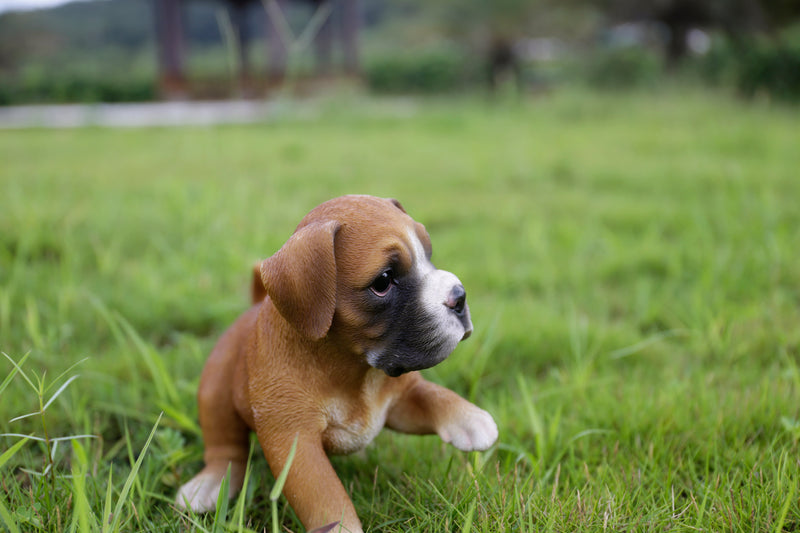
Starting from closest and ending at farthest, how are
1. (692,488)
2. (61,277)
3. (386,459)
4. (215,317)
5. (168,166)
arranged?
(692,488) → (386,459) → (215,317) → (61,277) → (168,166)

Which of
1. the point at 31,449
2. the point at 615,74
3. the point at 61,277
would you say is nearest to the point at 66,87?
the point at 615,74

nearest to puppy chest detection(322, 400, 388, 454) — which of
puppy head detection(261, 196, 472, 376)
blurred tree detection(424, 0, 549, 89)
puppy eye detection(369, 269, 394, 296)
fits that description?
puppy head detection(261, 196, 472, 376)

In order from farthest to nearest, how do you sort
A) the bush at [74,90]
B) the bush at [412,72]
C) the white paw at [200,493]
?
1. the bush at [412,72]
2. the bush at [74,90]
3. the white paw at [200,493]

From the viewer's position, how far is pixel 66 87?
17.9 m

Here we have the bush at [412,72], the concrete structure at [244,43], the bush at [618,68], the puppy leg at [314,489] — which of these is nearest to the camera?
the puppy leg at [314,489]

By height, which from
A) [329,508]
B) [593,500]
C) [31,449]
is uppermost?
[329,508]

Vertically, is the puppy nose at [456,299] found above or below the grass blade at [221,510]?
above

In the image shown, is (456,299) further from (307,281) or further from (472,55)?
(472,55)

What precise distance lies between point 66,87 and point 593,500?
20116mm

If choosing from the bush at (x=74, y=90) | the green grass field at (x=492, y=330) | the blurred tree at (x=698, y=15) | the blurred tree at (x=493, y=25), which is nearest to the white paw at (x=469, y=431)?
the green grass field at (x=492, y=330)

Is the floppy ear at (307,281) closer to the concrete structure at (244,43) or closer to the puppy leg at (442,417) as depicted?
the puppy leg at (442,417)

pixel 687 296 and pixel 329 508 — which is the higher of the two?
pixel 329 508

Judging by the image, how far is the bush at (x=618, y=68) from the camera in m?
13.9

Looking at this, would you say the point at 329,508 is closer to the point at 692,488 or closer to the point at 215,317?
the point at 692,488
